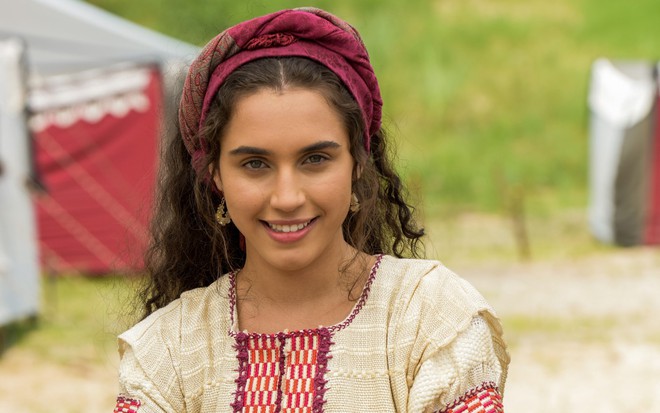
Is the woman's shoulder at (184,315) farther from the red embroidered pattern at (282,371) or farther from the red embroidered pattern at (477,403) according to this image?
the red embroidered pattern at (477,403)

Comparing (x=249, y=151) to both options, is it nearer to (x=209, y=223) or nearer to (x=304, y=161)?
(x=304, y=161)

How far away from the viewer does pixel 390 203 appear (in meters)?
2.34

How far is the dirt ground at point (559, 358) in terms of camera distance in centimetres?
515

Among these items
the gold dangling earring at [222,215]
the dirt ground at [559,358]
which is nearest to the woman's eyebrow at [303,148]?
the gold dangling earring at [222,215]

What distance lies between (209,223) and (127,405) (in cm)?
41

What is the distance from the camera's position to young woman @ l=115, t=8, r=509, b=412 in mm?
1905

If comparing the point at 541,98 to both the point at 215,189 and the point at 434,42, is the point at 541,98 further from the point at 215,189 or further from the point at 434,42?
the point at 215,189

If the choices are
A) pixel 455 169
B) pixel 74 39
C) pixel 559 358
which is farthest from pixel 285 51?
pixel 455 169

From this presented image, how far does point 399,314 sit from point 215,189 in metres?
0.45

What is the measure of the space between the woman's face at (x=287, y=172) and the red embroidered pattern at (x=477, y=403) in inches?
14.4

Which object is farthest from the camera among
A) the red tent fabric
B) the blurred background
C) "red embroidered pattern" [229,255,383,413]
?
the red tent fabric

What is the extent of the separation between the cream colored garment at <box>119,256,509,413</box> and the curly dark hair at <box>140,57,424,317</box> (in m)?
0.14

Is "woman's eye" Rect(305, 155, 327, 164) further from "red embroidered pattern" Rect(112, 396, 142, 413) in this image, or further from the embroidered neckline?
"red embroidered pattern" Rect(112, 396, 142, 413)

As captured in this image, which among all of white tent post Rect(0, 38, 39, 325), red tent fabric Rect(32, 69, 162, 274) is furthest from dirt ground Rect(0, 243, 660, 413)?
red tent fabric Rect(32, 69, 162, 274)
